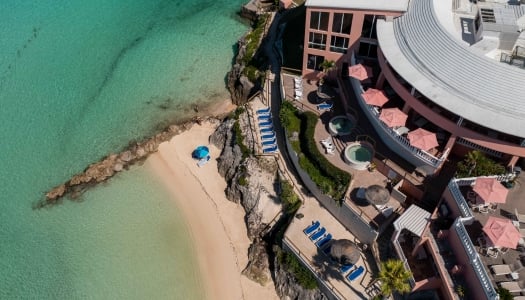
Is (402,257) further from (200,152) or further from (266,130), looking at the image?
(200,152)

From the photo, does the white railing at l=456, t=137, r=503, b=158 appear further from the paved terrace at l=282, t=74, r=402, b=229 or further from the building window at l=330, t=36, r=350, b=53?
the building window at l=330, t=36, r=350, b=53

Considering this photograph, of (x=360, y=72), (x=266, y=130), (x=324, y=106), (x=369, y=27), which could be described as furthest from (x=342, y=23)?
(x=266, y=130)

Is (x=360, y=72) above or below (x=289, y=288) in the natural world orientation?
above

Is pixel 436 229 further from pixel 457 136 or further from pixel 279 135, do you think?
pixel 279 135

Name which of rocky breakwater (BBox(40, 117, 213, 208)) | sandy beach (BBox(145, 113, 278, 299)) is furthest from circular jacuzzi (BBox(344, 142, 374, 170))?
rocky breakwater (BBox(40, 117, 213, 208))

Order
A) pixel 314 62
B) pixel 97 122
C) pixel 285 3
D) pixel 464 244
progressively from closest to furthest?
pixel 464 244 → pixel 314 62 → pixel 97 122 → pixel 285 3

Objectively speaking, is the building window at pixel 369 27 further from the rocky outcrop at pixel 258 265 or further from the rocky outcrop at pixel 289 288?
the rocky outcrop at pixel 289 288

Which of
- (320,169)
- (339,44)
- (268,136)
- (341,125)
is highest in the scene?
(339,44)
